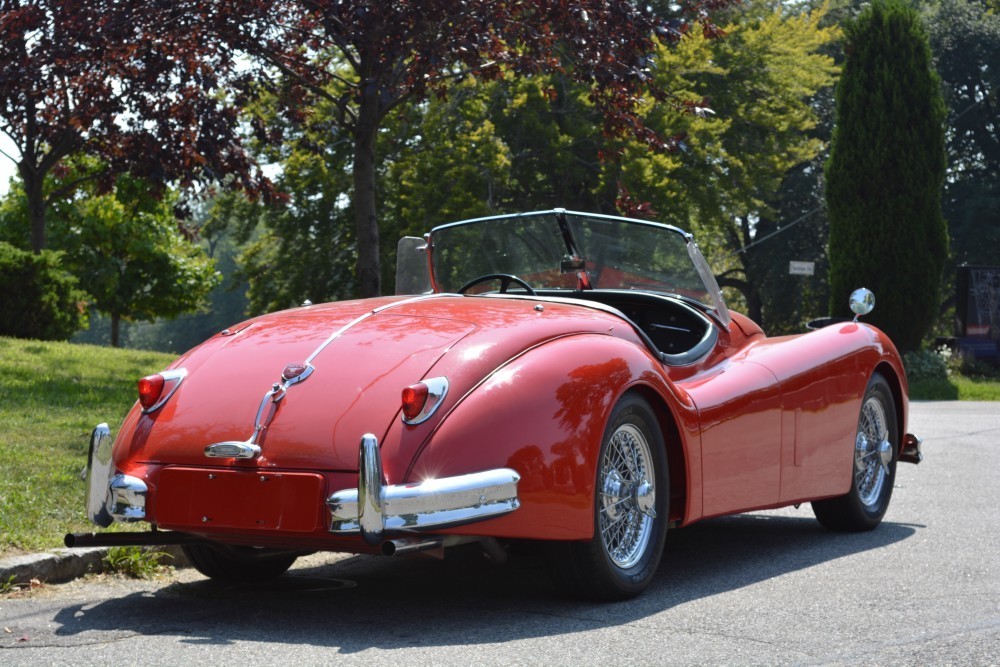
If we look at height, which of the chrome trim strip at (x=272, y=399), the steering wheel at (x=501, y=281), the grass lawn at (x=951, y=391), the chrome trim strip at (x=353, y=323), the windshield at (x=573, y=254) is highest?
the windshield at (x=573, y=254)

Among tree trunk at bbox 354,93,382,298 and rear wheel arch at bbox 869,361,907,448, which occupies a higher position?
tree trunk at bbox 354,93,382,298

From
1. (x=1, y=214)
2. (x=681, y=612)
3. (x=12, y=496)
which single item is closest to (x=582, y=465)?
(x=681, y=612)

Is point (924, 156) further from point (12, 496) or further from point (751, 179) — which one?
point (12, 496)

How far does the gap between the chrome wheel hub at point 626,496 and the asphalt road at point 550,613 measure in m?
0.21

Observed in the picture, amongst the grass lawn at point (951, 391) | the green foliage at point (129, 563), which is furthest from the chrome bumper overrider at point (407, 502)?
the grass lawn at point (951, 391)

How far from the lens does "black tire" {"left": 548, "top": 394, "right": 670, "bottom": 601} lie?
474cm

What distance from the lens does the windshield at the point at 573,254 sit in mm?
6336

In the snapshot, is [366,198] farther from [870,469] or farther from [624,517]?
[624,517]

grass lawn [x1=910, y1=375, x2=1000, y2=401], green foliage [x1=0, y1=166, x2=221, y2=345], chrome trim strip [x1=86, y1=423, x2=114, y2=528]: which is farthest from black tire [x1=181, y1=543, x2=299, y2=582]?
green foliage [x1=0, y1=166, x2=221, y2=345]

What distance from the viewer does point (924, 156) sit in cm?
2400

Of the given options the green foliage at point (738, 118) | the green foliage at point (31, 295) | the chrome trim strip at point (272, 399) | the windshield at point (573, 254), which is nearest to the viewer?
the chrome trim strip at point (272, 399)

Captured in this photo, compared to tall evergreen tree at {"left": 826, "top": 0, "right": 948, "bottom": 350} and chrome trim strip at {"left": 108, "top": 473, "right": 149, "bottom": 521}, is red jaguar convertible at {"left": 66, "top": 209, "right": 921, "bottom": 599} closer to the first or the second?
chrome trim strip at {"left": 108, "top": 473, "right": 149, "bottom": 521}

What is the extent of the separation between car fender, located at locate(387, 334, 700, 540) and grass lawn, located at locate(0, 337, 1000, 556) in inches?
79.9

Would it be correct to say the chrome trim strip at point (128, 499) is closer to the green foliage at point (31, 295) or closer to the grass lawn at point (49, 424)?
the grass lawn at point (49, 424)
